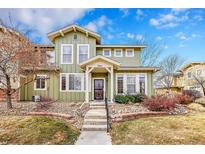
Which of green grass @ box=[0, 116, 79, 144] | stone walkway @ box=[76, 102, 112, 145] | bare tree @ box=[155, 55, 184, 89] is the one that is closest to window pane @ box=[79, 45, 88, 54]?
stone walkway @ box=[76, 102, 112, 145]

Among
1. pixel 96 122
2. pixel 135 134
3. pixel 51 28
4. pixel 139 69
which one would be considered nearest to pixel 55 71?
pixel 51 28

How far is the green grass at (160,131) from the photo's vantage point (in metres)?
6.98

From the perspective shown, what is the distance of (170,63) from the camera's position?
2767 centimetres

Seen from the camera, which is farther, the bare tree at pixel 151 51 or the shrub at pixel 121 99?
the bare tree at pixel 151 51

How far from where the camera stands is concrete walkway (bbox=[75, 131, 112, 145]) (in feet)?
22.7

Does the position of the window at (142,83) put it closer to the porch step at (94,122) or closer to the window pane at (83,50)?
the window pane at (83,50)

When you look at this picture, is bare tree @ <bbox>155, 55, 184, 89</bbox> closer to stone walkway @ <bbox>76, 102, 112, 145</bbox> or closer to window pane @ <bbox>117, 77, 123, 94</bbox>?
window pane @ <bbox>117, 77, 123, 94</bbox>

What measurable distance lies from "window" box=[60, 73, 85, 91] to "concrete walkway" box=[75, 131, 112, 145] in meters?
7.56

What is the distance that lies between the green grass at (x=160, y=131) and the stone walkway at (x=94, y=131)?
0.31 metres

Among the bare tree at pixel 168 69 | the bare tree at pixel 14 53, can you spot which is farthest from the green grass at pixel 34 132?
the bare tree at pixel 168 69

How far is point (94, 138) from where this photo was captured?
728 centimetres

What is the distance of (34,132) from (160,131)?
421 centimetres
